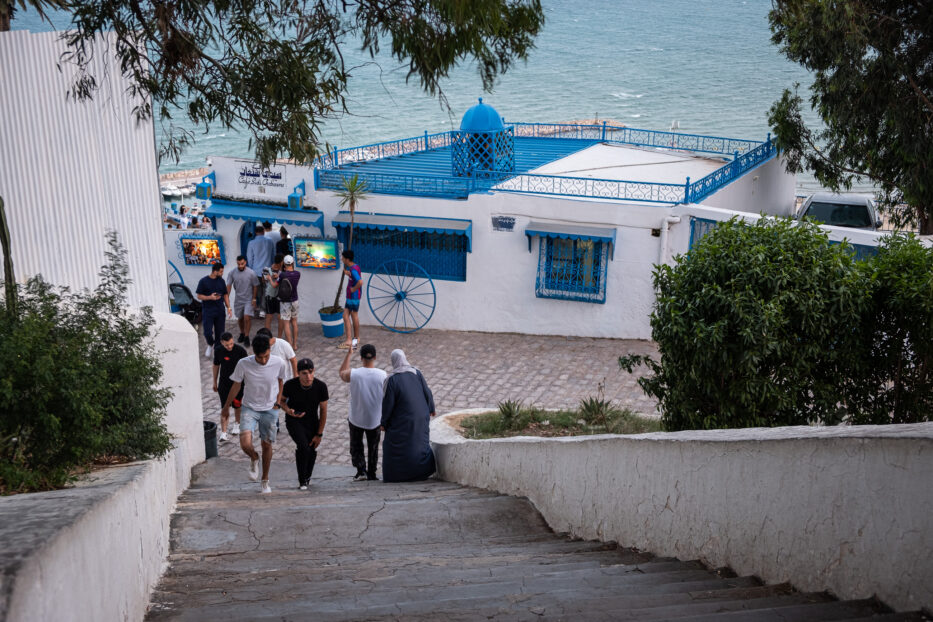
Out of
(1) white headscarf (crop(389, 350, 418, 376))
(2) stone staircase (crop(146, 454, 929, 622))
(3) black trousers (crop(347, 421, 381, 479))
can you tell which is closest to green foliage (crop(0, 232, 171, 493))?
(2) stone staircase (crop(146, 454, 929, 622))

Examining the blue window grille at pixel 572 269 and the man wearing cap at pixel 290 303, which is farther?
the blue window grille at pixel 572 269

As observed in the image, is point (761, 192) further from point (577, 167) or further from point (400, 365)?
point (400, 365)

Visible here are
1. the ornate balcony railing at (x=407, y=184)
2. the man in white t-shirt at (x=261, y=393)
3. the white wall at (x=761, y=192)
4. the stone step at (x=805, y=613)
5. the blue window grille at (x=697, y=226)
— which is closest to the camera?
the stone step at (x=805, y=613)

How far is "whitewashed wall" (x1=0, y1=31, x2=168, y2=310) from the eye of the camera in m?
7.74

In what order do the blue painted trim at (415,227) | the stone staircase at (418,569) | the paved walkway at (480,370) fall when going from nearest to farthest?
the stone staircase at (418,569)
the paved walkway at (480,370)
the blue painted trim at (415,227)

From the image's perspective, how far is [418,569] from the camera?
566 cm

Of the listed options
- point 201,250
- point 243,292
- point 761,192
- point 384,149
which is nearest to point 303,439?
point 243,292

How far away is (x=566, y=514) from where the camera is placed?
7055 mm

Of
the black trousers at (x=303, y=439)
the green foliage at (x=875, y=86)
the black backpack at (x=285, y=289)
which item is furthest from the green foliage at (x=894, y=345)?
the black backpack at (x=285, y=289)

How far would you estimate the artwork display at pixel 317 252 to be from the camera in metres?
16.7

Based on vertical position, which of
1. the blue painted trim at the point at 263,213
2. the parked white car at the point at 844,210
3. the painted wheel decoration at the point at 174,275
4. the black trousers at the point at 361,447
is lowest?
the black trousers at the point at 361,447

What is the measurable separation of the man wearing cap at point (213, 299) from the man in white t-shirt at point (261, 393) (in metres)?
5.30

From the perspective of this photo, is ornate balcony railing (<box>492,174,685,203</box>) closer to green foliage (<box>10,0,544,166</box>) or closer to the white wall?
the white wall

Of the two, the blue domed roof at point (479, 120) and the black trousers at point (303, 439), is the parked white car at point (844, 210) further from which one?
the black trousers at point (303, 439)
